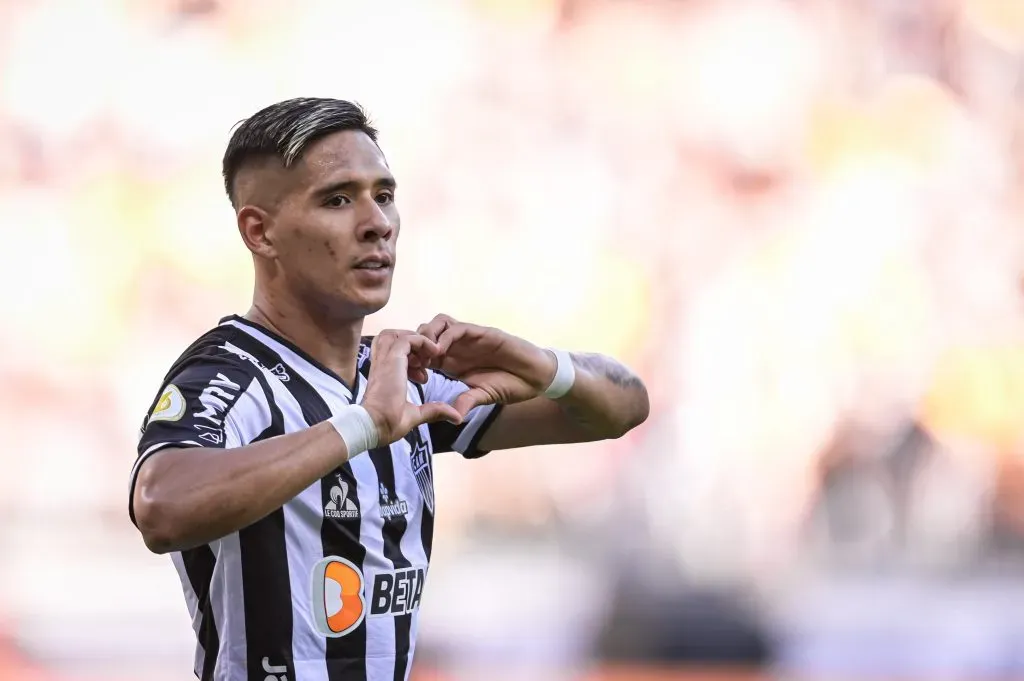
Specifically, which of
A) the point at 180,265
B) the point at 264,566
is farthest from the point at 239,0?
the point at 264,566

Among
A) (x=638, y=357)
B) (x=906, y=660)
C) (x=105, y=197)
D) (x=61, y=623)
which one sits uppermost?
(x=105, y=197)

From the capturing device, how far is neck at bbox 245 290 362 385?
255cm

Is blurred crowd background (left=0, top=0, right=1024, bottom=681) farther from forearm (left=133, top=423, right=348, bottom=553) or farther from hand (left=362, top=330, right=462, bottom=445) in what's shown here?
forearm (left=133, top=423, right=348, bottom=553)

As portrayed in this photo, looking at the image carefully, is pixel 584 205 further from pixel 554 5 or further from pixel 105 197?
pixel 105 197

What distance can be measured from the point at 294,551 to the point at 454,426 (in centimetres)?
66

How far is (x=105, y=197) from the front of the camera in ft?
23.6

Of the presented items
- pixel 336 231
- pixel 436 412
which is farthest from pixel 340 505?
pixel 336 231

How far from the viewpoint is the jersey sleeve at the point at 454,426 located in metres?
2.88

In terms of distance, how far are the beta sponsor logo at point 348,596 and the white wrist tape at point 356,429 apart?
0.34 m

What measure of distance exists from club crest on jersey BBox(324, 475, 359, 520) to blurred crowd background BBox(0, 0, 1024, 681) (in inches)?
171

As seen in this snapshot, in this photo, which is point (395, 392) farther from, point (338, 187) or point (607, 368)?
point (607, 368)

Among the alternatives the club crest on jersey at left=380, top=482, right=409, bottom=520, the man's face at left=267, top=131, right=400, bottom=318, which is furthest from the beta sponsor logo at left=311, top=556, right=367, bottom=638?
the man's face at left=267, top=131, right=400, bottom=318

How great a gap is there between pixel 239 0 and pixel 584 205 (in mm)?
2388

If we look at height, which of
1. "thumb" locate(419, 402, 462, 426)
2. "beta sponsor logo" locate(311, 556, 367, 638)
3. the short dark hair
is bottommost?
"beta sponsor logo" locate(311, 556, 367, 638)
